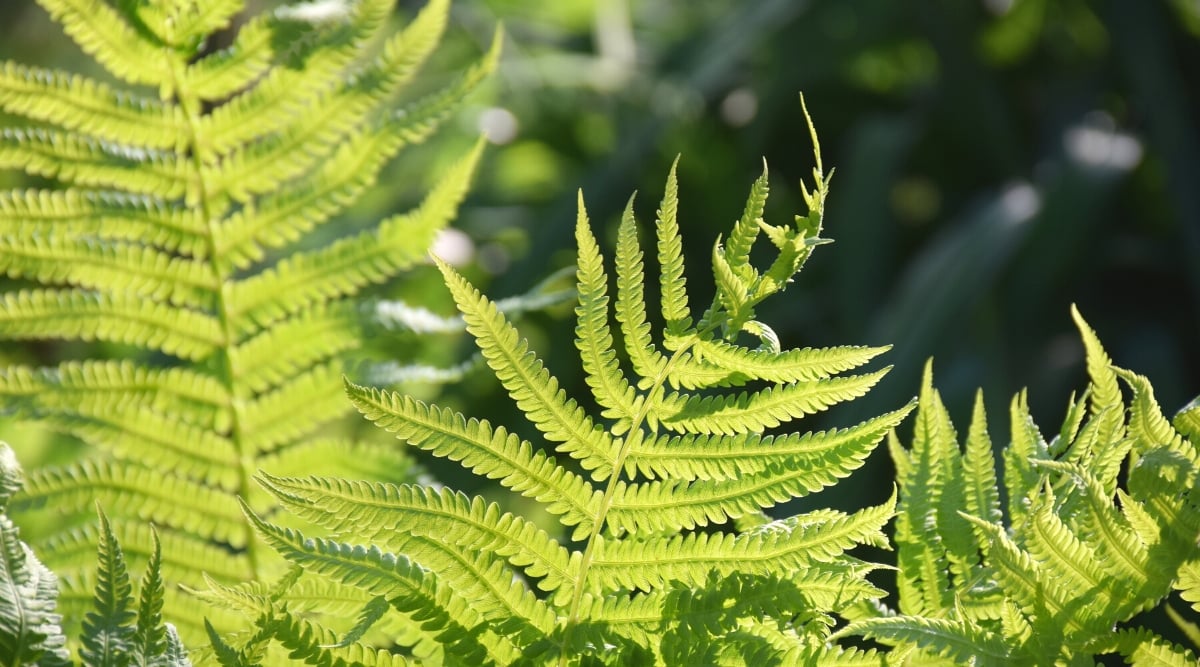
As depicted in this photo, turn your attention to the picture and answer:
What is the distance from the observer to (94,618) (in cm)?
28

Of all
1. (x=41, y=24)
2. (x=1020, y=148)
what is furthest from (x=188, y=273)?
(x=41, y=24)

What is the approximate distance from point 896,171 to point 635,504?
1.53 meters

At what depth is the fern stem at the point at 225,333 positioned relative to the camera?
455mm

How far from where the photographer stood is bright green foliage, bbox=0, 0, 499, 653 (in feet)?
1.44

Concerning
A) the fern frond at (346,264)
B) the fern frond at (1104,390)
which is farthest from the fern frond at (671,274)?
the fern frond at (346,264)

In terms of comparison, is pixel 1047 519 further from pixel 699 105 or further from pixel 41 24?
pixel 41 24

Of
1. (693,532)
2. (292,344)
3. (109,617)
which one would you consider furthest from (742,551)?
(292,344)

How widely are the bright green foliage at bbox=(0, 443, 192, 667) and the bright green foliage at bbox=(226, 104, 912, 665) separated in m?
0.03

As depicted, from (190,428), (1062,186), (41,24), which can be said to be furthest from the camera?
(41,24)

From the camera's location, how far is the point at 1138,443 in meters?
0.29

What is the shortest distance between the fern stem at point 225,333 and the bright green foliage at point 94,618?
17 centimetres

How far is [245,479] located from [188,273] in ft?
0.29

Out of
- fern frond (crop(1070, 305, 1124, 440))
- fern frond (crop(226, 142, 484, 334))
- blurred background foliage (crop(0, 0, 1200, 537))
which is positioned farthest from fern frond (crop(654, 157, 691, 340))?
blurred background foliage (crop(0, 0, 1200, 537))

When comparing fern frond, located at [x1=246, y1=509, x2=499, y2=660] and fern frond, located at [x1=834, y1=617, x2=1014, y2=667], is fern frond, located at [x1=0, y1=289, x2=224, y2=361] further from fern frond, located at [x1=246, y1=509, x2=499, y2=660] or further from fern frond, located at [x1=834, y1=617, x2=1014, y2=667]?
fern frond, located at [x1=834, y1=617, x2=1014, y2=667]
